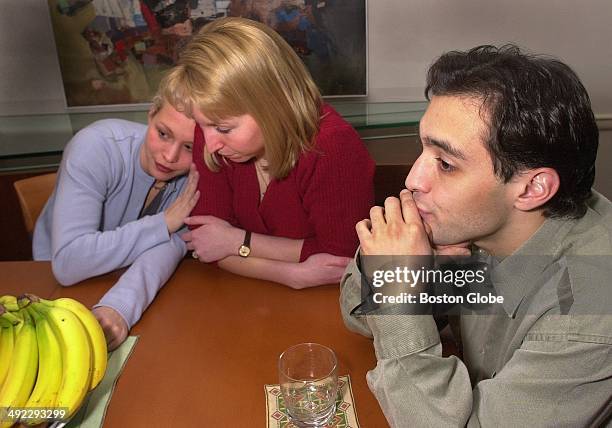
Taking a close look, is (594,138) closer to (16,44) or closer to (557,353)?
(557,353)

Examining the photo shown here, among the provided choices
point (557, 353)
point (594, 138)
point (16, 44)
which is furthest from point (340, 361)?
point (16, 44)

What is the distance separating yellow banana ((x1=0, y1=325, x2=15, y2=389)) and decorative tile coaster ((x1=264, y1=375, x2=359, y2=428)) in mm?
471

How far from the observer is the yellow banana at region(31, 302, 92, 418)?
1.02 meters

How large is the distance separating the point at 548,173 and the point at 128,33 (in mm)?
2103

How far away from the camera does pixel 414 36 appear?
106 inches

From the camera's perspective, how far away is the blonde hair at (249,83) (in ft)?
4.62

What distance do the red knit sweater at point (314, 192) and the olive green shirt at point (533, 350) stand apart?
18.8 inches

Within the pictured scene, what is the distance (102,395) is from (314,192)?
0.73m

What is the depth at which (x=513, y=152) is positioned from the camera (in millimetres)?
1034

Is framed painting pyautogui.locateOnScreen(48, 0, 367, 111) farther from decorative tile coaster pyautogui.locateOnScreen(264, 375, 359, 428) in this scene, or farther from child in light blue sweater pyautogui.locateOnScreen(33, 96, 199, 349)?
decorative tile coaster pyautogui.locateOnScreen(264, 375, 359, 428)

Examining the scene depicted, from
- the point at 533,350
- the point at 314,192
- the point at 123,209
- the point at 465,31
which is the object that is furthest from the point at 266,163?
the point at 465,31

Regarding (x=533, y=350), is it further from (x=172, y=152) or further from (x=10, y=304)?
(x=172, y=152)

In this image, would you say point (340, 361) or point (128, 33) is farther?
point (128, 33)

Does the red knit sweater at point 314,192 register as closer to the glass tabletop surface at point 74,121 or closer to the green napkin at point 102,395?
the green napkin at point 102,395
